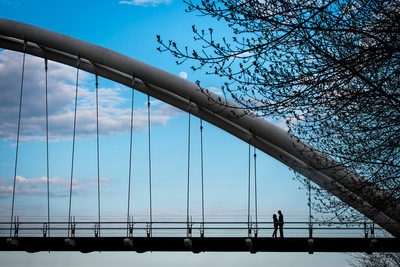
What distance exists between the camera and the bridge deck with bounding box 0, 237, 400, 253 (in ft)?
63.6

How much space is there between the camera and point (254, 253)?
Result: 788 inches

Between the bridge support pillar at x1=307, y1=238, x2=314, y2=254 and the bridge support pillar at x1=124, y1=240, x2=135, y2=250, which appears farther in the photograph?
the bridge support pillar at x1=124, y1=240, x2=135, y2=250

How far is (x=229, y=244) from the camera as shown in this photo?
65.0 ft

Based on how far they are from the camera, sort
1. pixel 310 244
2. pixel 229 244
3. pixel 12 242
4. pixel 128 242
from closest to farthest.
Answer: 1. pixel 310 244
2. pixel 229 244
3. pixel 128 242
4. pixel 12 242

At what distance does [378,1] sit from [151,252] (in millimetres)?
15008

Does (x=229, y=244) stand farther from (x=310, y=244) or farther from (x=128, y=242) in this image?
(x=128, y=242)

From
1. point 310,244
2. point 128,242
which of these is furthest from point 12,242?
point 310,244

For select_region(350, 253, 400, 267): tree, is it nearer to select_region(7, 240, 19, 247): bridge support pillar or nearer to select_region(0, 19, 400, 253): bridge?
select_region(0, 19, 400, 253): bridge

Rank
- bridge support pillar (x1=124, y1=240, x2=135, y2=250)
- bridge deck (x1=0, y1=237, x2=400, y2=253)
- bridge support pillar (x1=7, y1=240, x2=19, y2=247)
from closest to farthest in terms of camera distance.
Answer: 1. bridge deck (x1=0, y1=237, x2=400, y2=253)
2. bridge support pillar (x1=124, y1=240, x2=135, y2=250)
3. bridge support pillar (x1=7, y1=240, x2=19, y2=247)

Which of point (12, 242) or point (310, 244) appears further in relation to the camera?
point (12, 242)

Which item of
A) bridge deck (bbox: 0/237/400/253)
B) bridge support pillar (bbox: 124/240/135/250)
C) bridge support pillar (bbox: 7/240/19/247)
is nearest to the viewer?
bridge deck (bbox: 0/237/400/253)

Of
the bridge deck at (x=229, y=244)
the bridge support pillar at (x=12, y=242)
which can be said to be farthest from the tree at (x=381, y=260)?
the bridge support pillar at (x=12, y=242)

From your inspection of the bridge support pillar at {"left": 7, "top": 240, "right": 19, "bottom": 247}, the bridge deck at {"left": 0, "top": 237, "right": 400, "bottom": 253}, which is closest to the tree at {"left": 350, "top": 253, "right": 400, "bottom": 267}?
the bridge deck at {"left": 0, "top": 237, "right": 400, "bottom": 253}

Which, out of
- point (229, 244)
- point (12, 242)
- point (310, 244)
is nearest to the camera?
point (310, 244)
